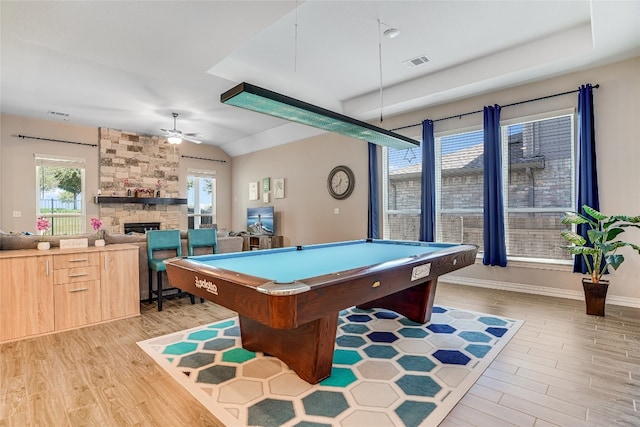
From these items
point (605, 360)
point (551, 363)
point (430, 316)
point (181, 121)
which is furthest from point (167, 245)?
point (605, 360)

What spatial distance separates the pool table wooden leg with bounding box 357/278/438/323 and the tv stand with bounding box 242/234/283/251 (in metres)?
4.51

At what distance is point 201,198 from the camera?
9.18m


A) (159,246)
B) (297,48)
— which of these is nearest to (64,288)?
(159,246)

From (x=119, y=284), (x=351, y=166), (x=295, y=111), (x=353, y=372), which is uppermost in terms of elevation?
(x=351, y=166)

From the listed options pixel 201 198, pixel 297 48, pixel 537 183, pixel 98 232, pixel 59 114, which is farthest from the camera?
pixel 201 198

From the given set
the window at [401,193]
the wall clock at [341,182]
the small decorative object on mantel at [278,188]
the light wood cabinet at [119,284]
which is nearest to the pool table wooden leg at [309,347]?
the light wood cabinet at [119,284]

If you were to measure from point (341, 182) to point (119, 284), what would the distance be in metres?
4.33

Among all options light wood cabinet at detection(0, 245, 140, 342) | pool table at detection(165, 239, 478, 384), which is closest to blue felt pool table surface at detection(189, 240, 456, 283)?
pool table at detection(165, 239, 478, 384)

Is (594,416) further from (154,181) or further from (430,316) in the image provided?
(154,181)

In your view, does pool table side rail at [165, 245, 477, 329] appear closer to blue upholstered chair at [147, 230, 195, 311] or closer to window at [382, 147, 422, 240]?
blue upholstered chair at [147, 230, 195, 311]

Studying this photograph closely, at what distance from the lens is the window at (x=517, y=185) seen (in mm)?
4277

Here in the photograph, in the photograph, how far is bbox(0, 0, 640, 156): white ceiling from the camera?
3027 millimetres

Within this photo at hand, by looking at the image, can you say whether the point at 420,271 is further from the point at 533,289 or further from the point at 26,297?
the point at 26,297

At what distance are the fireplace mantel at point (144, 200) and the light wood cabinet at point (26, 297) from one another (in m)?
4.60
